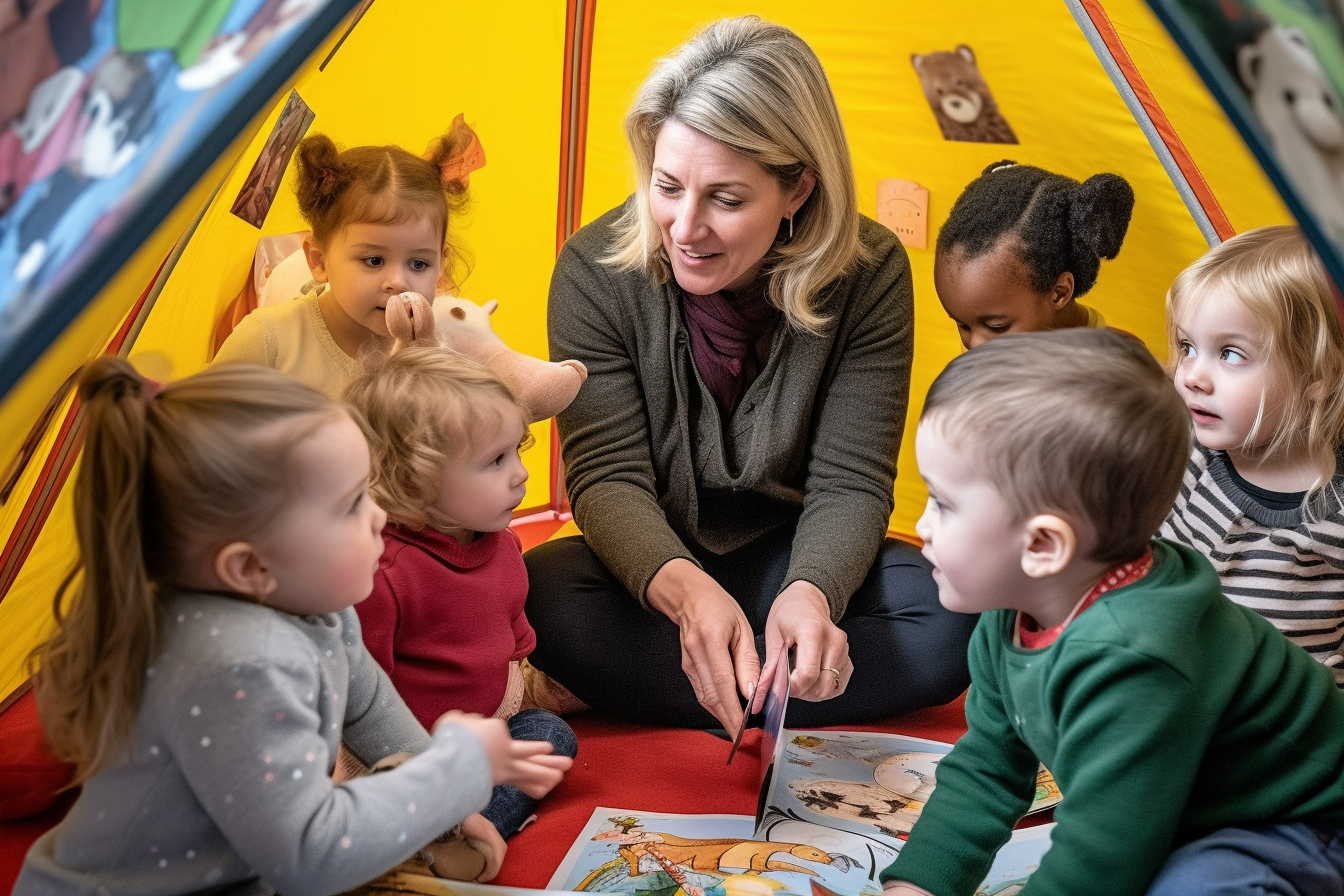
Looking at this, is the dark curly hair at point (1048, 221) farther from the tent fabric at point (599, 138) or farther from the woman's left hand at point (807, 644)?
the woman's left hand at point (807, 644)

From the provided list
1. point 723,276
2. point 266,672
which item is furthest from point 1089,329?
point 266,672

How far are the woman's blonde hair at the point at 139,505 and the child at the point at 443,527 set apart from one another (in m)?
0.32

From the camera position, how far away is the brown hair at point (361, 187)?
1520 mm

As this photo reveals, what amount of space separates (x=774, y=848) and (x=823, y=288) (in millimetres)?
678

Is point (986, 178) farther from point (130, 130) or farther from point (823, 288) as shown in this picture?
point (130, 130)

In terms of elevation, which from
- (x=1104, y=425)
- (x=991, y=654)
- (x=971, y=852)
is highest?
(x=1104, y=425)

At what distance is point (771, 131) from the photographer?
1.39 meters

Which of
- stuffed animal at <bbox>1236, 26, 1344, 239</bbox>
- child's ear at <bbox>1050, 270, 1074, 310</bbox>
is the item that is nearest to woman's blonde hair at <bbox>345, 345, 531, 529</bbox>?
stuffed animal at <bbox>1236, 26, 1344, 239</bbox>

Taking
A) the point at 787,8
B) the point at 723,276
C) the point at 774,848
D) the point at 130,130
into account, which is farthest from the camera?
the point at 787,8

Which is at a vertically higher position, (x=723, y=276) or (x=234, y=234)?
(x=234, y=234)

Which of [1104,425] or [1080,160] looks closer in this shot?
[1104,425]

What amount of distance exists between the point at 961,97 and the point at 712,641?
99 cm

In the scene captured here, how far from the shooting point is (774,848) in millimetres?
1226

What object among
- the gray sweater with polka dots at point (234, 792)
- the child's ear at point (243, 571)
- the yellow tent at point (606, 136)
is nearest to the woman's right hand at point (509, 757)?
the gray sweater with polka dots at point (234, 792)
